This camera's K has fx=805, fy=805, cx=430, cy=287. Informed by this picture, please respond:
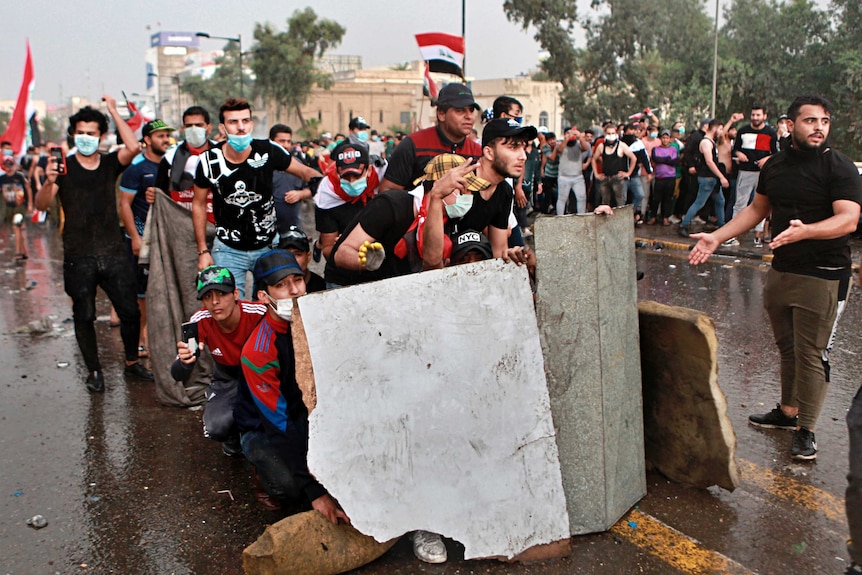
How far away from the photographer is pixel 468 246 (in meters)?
3.81

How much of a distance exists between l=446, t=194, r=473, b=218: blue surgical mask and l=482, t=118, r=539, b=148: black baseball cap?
29 centimetres

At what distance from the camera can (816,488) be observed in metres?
3.93

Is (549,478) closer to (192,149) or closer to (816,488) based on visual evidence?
(816,488)

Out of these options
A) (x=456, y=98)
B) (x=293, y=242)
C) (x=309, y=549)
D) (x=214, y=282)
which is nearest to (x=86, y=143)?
(x=293, y=242)

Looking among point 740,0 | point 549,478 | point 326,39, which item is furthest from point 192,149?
point 326,39

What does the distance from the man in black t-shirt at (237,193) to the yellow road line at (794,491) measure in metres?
3.14

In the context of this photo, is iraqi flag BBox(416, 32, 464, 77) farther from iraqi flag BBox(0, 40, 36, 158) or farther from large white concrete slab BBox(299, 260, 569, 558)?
large white concrete slab BBox(299, 260, 569, 558)

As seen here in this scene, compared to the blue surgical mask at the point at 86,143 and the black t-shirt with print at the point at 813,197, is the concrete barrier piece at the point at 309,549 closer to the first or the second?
the black t-shirt with print at the point at 813,197

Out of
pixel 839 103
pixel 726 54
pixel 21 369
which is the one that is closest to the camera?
pixel 21 369

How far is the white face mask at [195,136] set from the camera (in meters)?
6.16

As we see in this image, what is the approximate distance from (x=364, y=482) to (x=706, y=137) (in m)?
11.2

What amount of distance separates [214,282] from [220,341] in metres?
0.34

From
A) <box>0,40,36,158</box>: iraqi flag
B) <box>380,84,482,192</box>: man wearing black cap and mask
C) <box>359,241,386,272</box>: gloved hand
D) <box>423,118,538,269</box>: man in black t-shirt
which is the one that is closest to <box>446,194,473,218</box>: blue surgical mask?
<box>423,118,538,269</box>: man in black t-shirt

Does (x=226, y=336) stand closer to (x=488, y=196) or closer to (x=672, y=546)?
(x=488, y=196)
